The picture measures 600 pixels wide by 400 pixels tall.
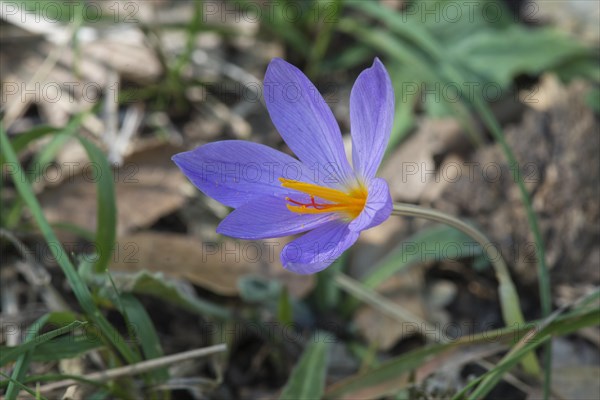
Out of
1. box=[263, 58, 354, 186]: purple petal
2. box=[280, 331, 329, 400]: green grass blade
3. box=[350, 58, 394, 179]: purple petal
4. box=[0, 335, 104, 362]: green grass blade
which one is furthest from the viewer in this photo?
box=[280, 331, 329, 400]: green grass blade

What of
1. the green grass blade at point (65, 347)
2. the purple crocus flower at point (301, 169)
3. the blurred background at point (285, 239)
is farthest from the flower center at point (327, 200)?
the green grass blade at point (65, 347)

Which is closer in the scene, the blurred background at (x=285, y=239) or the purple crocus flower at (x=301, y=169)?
the purple crocus flower at (x=301, y=169)

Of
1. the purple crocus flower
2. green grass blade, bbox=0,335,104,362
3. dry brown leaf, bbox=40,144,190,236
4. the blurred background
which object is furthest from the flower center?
dry brown leaf, bbox=40,144,190,236

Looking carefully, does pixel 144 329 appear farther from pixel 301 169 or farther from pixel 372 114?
pixel 372 114

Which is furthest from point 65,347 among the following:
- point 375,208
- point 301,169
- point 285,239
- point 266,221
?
point 285,239

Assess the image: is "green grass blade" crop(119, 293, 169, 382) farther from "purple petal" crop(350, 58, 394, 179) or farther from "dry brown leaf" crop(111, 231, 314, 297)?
"purple petal" crop(350, 58, 394, 179)

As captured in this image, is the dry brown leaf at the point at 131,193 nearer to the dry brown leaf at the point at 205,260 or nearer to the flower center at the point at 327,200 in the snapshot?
the dry brown leaf at the point at 205,260

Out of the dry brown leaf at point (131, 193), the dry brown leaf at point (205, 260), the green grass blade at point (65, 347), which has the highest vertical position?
the dry brown leaf at point (131, 193)
